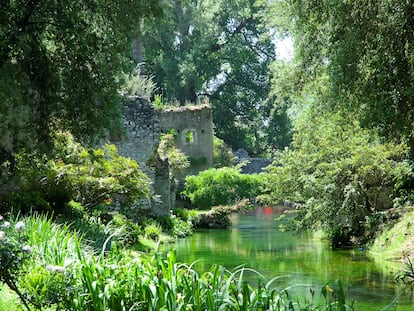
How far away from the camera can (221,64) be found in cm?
4628

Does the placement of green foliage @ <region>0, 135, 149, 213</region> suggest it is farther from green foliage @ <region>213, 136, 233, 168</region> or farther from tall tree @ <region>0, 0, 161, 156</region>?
green foliage @ <region>213, 136, 233, 168</region>

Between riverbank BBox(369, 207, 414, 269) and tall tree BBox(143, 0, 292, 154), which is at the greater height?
tall tree BBox(143, 0, 292, 154)

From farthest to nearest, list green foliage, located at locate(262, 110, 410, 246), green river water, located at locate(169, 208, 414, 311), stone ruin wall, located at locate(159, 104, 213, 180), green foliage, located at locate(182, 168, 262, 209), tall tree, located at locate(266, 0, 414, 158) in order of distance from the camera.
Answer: stone ruin wall, located at locate(159, 104, 213, 180), green foliage, located at locate(182, 168, 262, 209), green foliage, located at locate(262, 110, 410, 246), green river water, located at locate(169, 208, 414, 311), tall tree, located at locate(266, 0, 414, 158)

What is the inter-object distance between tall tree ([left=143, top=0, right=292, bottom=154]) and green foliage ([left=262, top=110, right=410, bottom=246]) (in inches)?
990

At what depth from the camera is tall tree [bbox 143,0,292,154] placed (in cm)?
4375

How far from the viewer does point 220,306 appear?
227 inches

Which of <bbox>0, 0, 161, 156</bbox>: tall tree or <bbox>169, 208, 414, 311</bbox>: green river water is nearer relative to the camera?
<bbox>0, 0, 161, 156</bbox>: tall tree

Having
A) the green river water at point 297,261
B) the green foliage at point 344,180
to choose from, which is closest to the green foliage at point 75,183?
the green river water at point 297,261

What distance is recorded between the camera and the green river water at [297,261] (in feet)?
35.1

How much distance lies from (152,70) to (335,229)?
30.4 metres

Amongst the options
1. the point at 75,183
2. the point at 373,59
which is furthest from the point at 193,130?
the point at 373,59

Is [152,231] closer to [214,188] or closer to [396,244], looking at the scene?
[396,244]

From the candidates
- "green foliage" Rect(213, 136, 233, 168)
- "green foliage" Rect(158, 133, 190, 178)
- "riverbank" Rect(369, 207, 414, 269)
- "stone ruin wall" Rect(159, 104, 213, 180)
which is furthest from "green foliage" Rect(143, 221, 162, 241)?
"green foliage" Rect(213, 136, 233, 168)

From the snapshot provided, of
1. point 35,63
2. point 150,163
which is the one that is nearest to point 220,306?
point 35,63
